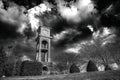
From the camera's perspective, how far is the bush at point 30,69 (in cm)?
1830

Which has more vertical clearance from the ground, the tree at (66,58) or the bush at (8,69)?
the tree at (66,58)

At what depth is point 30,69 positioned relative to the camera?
1855 centimetres

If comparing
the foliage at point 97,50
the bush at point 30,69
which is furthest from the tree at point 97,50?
the bush at point 30,69

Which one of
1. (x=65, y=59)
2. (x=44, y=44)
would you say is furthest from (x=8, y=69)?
(x=65, y=59)

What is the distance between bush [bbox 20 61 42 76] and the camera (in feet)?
60.0

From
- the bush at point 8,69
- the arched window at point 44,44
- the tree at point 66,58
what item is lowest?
the bush at point 8,69

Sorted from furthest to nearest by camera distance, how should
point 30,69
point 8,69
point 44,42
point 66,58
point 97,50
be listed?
point 66,58 → point 44,42 → point 97,50 → point 8,69 → point 30,69

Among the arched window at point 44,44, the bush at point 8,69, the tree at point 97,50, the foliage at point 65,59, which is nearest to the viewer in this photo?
the bush at point 8,69

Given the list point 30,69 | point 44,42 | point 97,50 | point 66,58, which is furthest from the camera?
point 66,58

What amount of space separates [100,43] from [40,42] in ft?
56.2

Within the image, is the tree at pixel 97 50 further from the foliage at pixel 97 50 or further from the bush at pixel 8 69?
the bush at pixel 8 69

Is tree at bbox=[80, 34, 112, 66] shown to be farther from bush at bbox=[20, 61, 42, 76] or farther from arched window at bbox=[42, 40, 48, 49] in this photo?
bush at bbox=[20, 61, 42, 76]

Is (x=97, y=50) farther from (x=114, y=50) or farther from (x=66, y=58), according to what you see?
(x=66, y=58)

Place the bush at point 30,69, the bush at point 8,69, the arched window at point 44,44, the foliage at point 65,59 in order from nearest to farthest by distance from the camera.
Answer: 1. the bush at point 30,69
2. the bush at point 8,69
3. the arched window at point 44,44
4. the foliage at point 65,59
